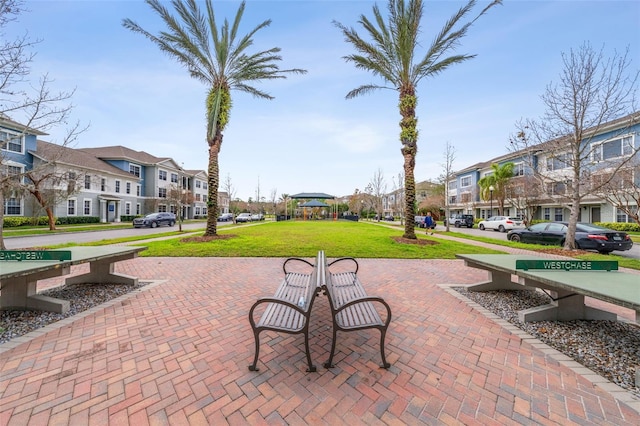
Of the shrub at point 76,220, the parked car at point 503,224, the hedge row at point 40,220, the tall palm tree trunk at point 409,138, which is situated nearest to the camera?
the tall palm tree trunk at point 409,138

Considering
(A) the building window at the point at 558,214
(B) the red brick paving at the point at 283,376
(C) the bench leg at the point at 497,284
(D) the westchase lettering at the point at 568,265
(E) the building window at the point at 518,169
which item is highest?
(E) the building window at the point at 518,169

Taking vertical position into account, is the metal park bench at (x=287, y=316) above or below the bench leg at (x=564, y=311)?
above

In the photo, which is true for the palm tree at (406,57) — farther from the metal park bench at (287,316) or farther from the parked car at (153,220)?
the parked car at (153,220)

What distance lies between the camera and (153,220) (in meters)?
25.3

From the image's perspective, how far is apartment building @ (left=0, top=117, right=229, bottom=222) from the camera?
22547mm

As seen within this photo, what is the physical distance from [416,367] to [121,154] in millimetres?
45959

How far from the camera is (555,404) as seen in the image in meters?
2.21

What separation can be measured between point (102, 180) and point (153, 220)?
11.3 metres

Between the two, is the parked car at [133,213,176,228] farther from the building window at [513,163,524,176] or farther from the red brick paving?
the building window at [513,163,524,176]

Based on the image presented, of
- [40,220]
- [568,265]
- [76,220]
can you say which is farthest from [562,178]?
[76,220]

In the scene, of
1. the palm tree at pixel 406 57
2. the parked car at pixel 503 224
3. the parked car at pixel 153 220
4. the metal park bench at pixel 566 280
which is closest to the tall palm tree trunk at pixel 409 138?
the palm tree at pixel 406 57

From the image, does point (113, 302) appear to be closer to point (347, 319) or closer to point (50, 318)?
point (50, 318)

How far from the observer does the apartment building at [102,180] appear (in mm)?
22547

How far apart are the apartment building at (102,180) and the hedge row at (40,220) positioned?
2.98ft
